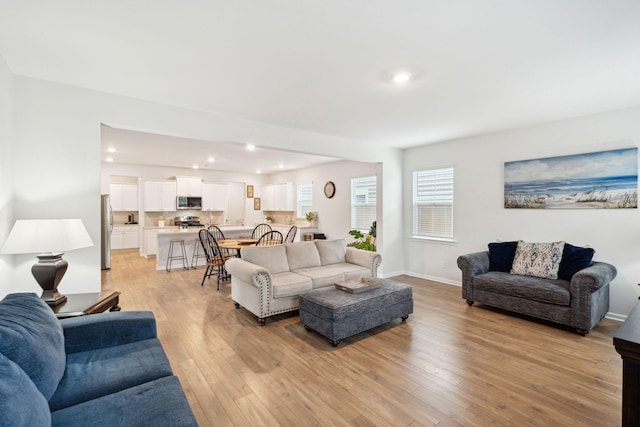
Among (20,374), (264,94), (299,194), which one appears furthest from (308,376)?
(299,194)

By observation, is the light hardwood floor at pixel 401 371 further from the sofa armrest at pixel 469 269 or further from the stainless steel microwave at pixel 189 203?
the stainless steel microwave at pixel 189 203

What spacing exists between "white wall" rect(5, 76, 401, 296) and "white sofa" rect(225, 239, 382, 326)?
1580mm

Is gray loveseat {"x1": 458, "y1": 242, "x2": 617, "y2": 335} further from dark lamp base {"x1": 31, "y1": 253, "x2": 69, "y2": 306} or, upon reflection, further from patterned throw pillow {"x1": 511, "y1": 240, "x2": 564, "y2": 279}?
dark lamp base {"x1": 31, "y1": 253, "x2": 69, "y2": 306}

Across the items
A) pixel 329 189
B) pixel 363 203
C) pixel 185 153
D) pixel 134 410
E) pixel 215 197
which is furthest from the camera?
pixel 215 197

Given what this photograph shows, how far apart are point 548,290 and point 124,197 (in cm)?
1020

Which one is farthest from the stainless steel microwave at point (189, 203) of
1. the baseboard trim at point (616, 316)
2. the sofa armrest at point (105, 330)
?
the baseboard trim at point (616, 316)

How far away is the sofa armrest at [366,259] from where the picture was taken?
183 inches

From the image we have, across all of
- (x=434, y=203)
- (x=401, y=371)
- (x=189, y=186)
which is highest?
(x=189, y=186)

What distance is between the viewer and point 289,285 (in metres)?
3.76

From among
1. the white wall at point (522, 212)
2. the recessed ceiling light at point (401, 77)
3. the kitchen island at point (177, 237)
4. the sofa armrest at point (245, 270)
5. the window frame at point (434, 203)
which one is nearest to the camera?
the recessed ceiling light at point (401, 77)

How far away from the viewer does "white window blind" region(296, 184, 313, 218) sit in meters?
9.11

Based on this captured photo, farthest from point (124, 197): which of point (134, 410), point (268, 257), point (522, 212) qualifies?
point (522, 212)

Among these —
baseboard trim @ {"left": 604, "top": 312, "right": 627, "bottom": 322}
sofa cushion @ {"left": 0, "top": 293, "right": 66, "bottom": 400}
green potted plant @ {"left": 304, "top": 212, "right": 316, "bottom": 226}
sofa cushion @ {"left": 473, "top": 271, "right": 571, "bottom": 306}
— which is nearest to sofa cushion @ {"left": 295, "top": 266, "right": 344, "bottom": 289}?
sofa cushion @ {"left": 473, "top": 271, "right": 571, "bottom": 306}

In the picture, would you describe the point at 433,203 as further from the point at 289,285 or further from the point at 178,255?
the point at 178,255
